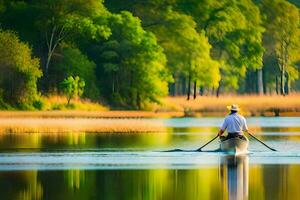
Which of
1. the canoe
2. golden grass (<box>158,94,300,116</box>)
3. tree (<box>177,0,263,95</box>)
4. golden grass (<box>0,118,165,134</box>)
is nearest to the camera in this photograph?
the canoe

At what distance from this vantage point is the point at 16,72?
7512 cm

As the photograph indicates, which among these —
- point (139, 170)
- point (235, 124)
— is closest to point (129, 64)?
point (235, 124)

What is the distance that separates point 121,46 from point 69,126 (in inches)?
1001

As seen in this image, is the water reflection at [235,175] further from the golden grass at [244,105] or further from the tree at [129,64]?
the golden grass at [244,105]

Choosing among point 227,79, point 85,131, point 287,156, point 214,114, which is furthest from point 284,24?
point 287,156

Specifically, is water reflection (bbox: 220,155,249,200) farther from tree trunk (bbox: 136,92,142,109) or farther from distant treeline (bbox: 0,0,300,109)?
tree trunk (bbox: 136,92,142,109)

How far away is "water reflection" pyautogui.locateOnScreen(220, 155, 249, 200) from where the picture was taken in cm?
2410

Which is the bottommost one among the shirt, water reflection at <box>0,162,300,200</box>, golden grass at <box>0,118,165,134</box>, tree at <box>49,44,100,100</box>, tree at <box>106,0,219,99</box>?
water reflection at <box>0,162,300,200</box>

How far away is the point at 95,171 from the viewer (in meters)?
30.5

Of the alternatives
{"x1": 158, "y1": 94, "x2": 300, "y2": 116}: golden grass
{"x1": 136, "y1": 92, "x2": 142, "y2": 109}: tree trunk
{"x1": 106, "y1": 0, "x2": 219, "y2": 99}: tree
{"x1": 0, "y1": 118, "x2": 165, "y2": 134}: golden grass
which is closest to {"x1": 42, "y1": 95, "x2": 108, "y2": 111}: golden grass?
{"x1": 136, "y1": 92, "x2": 142, "y2": 109}: tree trunk

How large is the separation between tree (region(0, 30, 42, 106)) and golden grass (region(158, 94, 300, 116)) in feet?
42.9

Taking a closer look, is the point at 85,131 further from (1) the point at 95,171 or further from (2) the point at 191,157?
(1) the point at 95,171

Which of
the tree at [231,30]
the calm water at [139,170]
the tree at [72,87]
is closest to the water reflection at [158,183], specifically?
the calm water at [139,170]

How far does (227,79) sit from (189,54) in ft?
50.9
